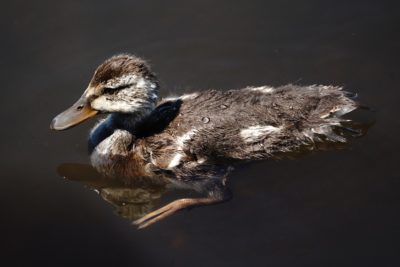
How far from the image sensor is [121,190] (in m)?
5.53

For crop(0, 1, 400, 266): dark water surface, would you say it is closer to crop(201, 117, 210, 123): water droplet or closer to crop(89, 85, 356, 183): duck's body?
crop(89, 85, 356, 183): duck's body

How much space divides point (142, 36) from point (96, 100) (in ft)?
5.84

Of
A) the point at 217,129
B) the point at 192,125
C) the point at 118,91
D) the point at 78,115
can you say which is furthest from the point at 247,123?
the point at 78,115

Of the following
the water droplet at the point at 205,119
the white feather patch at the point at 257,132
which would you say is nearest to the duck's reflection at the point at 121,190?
the water droplet at the point at 205,119

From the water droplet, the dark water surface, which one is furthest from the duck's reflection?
the water droplet

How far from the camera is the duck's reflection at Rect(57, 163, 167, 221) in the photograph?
211 inches

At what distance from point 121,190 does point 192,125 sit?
96cm

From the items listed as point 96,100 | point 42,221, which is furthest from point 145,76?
point 42,221

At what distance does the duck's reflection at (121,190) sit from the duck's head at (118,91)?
59 cm

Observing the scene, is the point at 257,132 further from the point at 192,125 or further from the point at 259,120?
the point at 192,125

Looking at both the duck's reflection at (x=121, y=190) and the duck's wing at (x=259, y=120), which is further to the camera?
the duck's reflection at (x=121, y=190)

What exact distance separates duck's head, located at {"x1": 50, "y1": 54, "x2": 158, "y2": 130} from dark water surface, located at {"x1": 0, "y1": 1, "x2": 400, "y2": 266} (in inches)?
26.2

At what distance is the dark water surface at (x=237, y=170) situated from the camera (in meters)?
4.98

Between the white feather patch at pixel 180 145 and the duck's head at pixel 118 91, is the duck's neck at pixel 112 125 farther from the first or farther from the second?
the white feather patch at pixel 180 145
